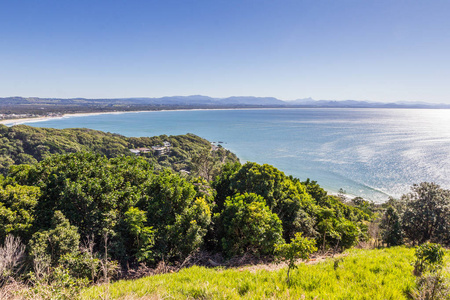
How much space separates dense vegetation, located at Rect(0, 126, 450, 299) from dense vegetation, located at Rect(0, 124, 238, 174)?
35.6m

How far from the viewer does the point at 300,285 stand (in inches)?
236

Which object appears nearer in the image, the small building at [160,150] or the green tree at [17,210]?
the green tree at [17,210]

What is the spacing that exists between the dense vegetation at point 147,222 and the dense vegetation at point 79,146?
1403 inches

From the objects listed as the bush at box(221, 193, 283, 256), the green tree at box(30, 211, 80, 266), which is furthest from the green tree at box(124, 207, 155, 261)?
the bush at box(221, 193, 283, 256)

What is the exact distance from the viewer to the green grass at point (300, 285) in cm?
543

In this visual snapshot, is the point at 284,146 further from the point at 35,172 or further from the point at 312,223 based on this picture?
the point at 35,172

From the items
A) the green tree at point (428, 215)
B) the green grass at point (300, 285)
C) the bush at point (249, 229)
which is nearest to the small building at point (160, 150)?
the bush at point (249, 229)

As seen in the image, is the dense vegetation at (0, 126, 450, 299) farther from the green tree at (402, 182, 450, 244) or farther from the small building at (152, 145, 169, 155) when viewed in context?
the small building at (152, 145, 169, 155)

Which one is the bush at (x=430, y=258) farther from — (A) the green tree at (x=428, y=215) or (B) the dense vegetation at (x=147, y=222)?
(A) the green tree at (x=428, y=215)

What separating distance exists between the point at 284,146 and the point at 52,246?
292 feet

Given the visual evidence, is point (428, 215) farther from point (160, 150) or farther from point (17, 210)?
point (160, 150)

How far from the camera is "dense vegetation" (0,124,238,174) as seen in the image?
206ft

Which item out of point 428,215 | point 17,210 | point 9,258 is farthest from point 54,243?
point 428,215

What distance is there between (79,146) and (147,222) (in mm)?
85307
